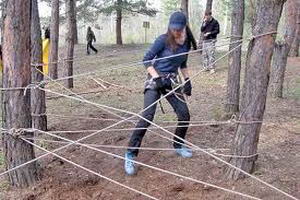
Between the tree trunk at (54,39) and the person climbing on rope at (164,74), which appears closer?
the person climbing on rope at (164,74)

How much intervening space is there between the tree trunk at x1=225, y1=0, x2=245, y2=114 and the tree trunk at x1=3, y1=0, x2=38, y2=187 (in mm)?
2945

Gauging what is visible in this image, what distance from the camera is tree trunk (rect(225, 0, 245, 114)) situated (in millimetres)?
5836

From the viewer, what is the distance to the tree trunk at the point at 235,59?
230 inches

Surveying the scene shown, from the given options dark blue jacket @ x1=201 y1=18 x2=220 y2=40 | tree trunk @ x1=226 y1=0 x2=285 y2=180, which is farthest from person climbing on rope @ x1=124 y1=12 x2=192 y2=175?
dark blue jacket @ x1=201 y1=18 x2=220 y2=40

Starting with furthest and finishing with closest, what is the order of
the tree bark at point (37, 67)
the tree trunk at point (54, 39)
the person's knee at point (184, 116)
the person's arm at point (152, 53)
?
the tree trunk at point (54, 39), the tree bark at point (37, 67), the person's knee at point (184, 116), the person's arm at point (152, 53)

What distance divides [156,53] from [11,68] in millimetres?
1339

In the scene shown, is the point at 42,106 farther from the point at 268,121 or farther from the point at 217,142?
the point at 268,121

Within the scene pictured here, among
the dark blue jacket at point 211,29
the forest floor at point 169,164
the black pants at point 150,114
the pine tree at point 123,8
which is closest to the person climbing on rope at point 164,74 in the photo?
the black pants at point 150,114

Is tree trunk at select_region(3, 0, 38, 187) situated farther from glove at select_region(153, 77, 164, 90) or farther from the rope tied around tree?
glove at select_region(153, 77, 164, 90)

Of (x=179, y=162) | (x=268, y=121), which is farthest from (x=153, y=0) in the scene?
(x=179, y=162)

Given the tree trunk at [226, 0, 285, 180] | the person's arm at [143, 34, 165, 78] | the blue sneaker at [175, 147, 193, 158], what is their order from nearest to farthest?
the tree trunk at [226, 0, 285, 180], the person's arm at [143, 34, 165, 78], the blue sneaker at [175, 147, 193, 158]

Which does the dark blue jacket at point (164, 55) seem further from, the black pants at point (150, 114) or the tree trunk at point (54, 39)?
the tree trunk at point (54, 39)

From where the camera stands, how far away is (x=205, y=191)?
3.81 metres

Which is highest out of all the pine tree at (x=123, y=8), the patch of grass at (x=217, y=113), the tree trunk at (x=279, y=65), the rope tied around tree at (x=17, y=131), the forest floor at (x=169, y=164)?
the pine tree at (x=123, y=8)
